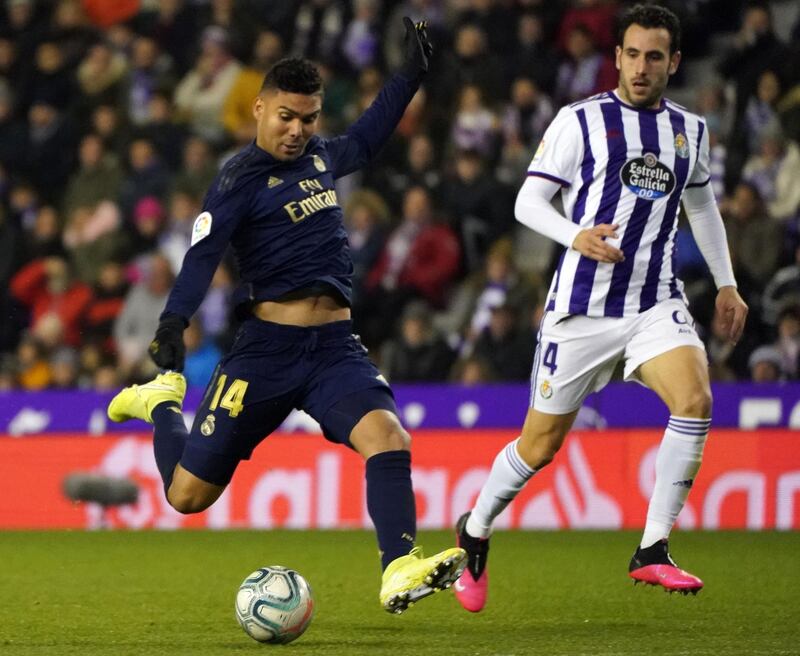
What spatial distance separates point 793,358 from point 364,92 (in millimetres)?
4695

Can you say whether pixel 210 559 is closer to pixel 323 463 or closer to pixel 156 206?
pixel 323 463

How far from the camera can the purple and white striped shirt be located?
6445 millimetres

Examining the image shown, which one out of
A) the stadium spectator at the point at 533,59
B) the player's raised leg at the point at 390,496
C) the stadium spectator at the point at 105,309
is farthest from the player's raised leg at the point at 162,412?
the stadium spectator at the point at 533,59

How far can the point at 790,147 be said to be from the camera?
12.6m

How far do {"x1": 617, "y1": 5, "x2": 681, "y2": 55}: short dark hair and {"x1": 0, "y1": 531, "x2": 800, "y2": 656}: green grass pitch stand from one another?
7.48ft

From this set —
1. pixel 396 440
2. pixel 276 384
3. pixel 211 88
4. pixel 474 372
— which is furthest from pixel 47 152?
pixel 396 440

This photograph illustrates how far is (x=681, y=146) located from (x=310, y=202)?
151 centimetres

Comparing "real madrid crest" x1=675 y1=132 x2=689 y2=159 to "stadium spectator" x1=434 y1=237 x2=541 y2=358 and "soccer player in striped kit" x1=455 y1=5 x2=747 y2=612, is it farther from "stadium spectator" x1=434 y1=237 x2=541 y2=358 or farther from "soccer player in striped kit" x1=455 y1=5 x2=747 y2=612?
"stadium spectator" x1=434 y1=237 x2=541 y2=358

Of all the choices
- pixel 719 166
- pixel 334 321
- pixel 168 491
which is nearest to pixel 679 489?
pixel 334 321

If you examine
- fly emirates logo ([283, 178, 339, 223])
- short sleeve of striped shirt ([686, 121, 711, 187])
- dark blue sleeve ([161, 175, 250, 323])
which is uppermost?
short sleeve of striped shirt ([686, 121, 711, 187])

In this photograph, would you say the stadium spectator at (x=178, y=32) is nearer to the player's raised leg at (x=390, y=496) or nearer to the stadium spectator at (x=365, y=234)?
the stadium spectator at (x=365, y=234)

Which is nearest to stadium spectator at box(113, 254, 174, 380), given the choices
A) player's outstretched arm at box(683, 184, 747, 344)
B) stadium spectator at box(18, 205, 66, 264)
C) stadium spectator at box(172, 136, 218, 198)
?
stadium spectator at box(172, 136, 218, 198)

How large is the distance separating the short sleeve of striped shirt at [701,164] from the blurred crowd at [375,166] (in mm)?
5348

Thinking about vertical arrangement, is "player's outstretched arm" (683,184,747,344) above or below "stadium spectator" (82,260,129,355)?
Result: above
